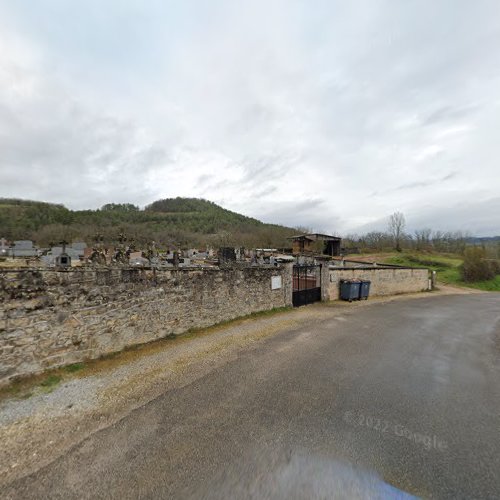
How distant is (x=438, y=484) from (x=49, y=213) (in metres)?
70.0

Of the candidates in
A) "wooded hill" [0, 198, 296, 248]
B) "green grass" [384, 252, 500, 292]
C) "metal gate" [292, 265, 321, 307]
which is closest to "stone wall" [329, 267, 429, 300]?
"metal gate" [292, 265, 321, 307]

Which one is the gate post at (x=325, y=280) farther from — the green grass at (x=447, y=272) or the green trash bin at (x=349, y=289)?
the green grass at (x=447, y=272)

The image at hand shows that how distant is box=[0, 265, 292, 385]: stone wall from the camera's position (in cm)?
425

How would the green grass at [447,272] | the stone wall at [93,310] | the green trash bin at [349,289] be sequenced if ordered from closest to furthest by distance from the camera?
the stone wall at [93,310]
the green trash bin at [349,289]
the green grass at [447,272]

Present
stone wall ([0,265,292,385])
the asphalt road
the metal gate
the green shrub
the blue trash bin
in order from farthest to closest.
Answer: the green shrub → the blue trash bin → the metal gate → stone wall ([0,265,292,385]) → the asphalt road

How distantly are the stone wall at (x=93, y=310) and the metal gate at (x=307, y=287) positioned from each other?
13.6ft

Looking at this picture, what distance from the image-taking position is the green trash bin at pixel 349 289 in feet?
41.5

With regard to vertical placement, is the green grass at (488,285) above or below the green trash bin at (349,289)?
below

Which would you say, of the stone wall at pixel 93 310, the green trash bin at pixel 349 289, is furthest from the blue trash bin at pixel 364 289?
the stone wall at pixel 93 310

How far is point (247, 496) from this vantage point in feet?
7.54

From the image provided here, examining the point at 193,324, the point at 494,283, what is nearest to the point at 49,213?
the point at 193,324

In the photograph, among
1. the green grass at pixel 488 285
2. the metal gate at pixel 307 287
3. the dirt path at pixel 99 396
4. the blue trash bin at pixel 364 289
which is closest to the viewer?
the dirt path at pixel 99 396

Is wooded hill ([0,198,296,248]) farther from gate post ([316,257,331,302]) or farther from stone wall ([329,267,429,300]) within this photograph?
stone wall ([329,267,429,300])

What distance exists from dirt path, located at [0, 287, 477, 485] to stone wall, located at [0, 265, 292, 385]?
1.56ft
